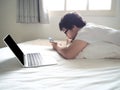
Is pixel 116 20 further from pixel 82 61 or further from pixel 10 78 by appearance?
pixel 10 78

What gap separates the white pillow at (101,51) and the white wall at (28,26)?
94 centimetres

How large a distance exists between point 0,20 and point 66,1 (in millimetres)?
1150

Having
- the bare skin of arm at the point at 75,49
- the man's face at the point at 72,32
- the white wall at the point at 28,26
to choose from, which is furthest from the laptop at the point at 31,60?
the white wall at the point at 28,26

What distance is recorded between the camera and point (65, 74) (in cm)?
96

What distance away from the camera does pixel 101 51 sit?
1355mm

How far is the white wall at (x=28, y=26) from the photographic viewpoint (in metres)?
2.28

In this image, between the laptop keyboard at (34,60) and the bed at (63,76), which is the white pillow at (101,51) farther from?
the laptop keyboard at (34,60)

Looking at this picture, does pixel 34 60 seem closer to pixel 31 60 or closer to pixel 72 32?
pixel 31 60

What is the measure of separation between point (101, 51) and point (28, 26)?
5.22ft

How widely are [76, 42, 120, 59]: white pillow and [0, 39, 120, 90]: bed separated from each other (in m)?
0.08

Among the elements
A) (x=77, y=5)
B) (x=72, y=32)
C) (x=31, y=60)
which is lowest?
(x=31, y=60)

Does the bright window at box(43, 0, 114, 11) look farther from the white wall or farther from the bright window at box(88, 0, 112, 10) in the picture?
the white wall

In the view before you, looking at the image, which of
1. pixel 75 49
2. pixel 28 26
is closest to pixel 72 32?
pixel 75 49

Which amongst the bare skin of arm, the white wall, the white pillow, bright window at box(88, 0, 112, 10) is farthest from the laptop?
bright window at box(88, 0, 112, 10)
